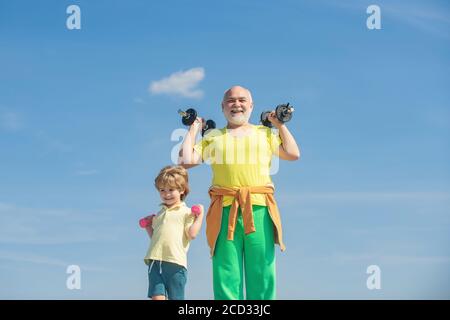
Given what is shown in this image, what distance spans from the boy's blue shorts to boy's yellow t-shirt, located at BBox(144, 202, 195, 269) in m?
0.05

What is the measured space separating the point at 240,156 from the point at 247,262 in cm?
90

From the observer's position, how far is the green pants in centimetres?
534

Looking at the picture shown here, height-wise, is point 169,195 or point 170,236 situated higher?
point 169,195

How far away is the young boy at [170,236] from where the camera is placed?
5.88 m

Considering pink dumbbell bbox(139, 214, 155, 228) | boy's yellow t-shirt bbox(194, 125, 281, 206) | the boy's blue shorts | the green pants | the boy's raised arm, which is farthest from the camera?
pink dumbbell bbox(139, 214, 155, 228)

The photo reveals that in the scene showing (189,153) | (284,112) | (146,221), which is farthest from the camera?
(146,221)

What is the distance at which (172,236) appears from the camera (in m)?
5.95

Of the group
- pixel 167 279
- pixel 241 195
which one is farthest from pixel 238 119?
pixel 167 279

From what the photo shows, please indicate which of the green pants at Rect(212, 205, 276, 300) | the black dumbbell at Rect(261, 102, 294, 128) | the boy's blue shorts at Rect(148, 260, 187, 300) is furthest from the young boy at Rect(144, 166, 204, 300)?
the black dumbbell at Rect(261, 102, 294, 128)

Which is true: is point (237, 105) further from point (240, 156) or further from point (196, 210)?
point (196, 210)

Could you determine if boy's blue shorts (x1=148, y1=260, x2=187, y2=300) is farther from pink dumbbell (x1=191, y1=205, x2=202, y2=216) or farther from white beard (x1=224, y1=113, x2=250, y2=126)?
white beard (x1=224, y1=113, x2=250, y2=126)

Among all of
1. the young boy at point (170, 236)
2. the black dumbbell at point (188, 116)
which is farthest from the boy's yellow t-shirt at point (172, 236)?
the black dumbbell at point (188, 116)
